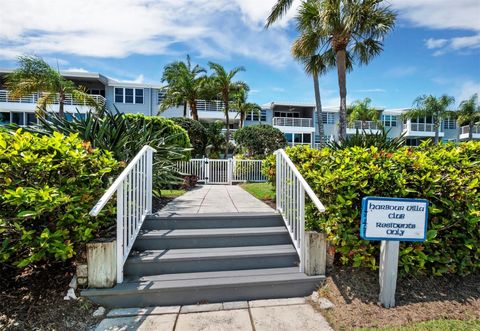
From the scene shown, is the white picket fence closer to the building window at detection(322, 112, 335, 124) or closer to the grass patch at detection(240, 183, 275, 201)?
the grass patch at detection(240, 183, 275, 201)

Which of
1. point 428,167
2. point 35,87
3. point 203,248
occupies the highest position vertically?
point 35,87

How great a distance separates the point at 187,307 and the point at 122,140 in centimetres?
285

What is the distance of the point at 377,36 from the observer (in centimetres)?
1186

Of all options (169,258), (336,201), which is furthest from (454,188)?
(169,258)

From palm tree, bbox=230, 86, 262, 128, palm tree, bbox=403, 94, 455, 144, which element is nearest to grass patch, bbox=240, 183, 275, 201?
palm tree, bbox=230, 86, 262, 128

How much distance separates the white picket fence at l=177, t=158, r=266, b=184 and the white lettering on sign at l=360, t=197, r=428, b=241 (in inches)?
431

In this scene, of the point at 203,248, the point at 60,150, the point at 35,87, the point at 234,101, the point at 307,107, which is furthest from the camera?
the point at 307,107

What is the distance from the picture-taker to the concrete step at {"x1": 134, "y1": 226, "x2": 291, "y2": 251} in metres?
3.56

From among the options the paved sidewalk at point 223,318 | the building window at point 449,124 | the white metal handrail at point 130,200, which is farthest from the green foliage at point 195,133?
the building window at point 449,124

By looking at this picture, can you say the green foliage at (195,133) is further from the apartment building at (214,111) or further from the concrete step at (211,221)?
the concrete step at (211,221)

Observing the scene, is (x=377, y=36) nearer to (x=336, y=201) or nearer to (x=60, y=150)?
(x=336, y=201)

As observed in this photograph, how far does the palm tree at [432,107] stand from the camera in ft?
104

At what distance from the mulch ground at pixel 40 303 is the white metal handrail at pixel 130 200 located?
461 mm

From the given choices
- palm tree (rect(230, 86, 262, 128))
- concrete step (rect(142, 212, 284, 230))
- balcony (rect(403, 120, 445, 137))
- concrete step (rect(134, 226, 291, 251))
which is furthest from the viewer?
balcony (rect(403, 120, 445, 137))
